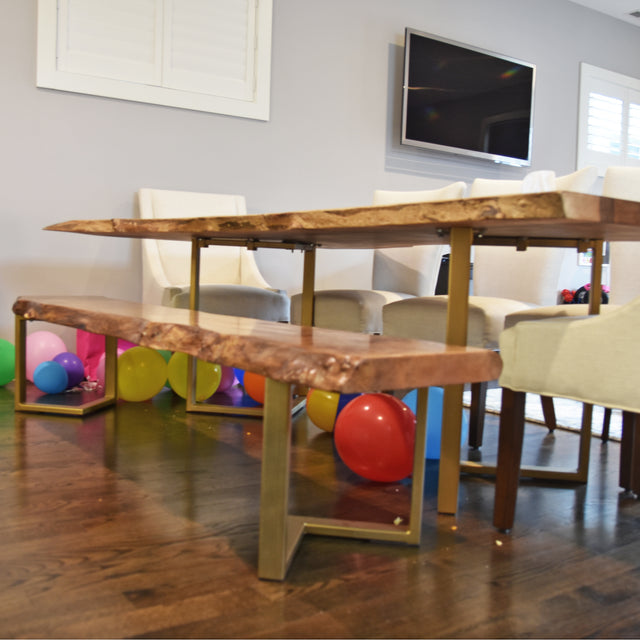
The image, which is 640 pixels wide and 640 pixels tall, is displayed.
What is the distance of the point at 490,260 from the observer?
9.14ft

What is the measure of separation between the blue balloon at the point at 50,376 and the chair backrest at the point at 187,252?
0.67 m

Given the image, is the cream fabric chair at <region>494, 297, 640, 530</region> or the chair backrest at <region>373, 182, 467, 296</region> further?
the chair backrest at <region>373, 182, 467, 296</region>

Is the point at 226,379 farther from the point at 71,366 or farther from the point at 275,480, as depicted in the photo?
the point at 275,480

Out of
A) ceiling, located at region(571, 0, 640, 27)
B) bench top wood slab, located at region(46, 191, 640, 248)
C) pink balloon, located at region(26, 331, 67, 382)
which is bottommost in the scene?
pink balloon, located at region(26, 331, 67, 382)

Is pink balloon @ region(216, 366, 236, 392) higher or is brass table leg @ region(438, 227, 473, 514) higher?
brass table leg @ region(438, 227, 473, 514)

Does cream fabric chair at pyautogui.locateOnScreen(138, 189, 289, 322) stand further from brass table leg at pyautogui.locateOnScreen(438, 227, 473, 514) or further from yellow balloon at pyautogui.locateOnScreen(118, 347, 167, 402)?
brass table leg at pyautogui.locateOnScreen(438, 227, 473, 514)

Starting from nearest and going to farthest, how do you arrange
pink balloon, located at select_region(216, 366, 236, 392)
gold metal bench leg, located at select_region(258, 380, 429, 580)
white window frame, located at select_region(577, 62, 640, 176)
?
gold metal bench leg, located at select_region(258, 380, 429, 580) < pink balloon, located at select_region(216, 366, 236, 392) < white window frame, located at select_region(577, 62, 640, 176)

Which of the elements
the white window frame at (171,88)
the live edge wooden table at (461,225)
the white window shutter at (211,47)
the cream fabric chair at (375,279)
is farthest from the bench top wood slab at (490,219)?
the white window shutter at (211,47)

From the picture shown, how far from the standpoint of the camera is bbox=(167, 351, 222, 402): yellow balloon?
2576mm

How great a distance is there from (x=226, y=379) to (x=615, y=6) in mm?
4573

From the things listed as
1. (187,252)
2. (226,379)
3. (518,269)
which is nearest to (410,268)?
(518,269)

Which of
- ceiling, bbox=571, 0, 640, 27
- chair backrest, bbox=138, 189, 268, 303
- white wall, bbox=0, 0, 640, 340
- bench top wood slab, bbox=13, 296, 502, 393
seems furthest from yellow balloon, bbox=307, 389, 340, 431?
ceiling, bbox=571, 0, 640, 27

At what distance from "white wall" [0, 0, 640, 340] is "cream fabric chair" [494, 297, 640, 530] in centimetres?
267

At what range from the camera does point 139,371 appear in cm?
254
